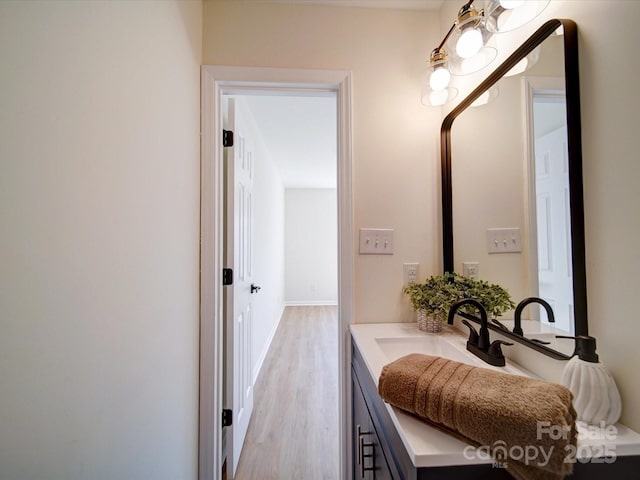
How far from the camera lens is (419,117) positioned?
4.30 feet

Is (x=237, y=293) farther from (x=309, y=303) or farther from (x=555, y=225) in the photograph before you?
(x=309, y=303)

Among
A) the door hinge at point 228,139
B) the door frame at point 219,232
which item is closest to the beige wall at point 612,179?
the door frame at point 219,232

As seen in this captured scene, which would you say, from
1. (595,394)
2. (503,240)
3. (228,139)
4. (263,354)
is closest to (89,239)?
(228,139)

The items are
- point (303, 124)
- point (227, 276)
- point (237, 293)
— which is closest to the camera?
point (227, 276)

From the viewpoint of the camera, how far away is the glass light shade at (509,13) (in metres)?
0.76

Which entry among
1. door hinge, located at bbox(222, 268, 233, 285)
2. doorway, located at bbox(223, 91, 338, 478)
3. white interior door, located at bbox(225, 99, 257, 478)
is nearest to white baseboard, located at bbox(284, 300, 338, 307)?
doorway, located at bbox(223, 91, 338, 478)

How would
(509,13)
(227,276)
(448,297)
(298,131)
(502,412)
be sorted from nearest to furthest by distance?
(502,412)
(509,13)
(448,297)
(227,276)
(298,131)

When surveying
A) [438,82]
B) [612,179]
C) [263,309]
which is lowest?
[263,309]

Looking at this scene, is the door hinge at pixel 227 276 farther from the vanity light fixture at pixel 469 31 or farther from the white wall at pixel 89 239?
the vanity light fixture at pixel 469 31

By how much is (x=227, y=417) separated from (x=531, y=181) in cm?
174

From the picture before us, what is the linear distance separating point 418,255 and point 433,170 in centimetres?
44

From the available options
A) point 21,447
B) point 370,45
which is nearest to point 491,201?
point 370,45

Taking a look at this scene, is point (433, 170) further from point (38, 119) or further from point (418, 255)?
point (38, 119)

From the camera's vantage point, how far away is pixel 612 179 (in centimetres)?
58
